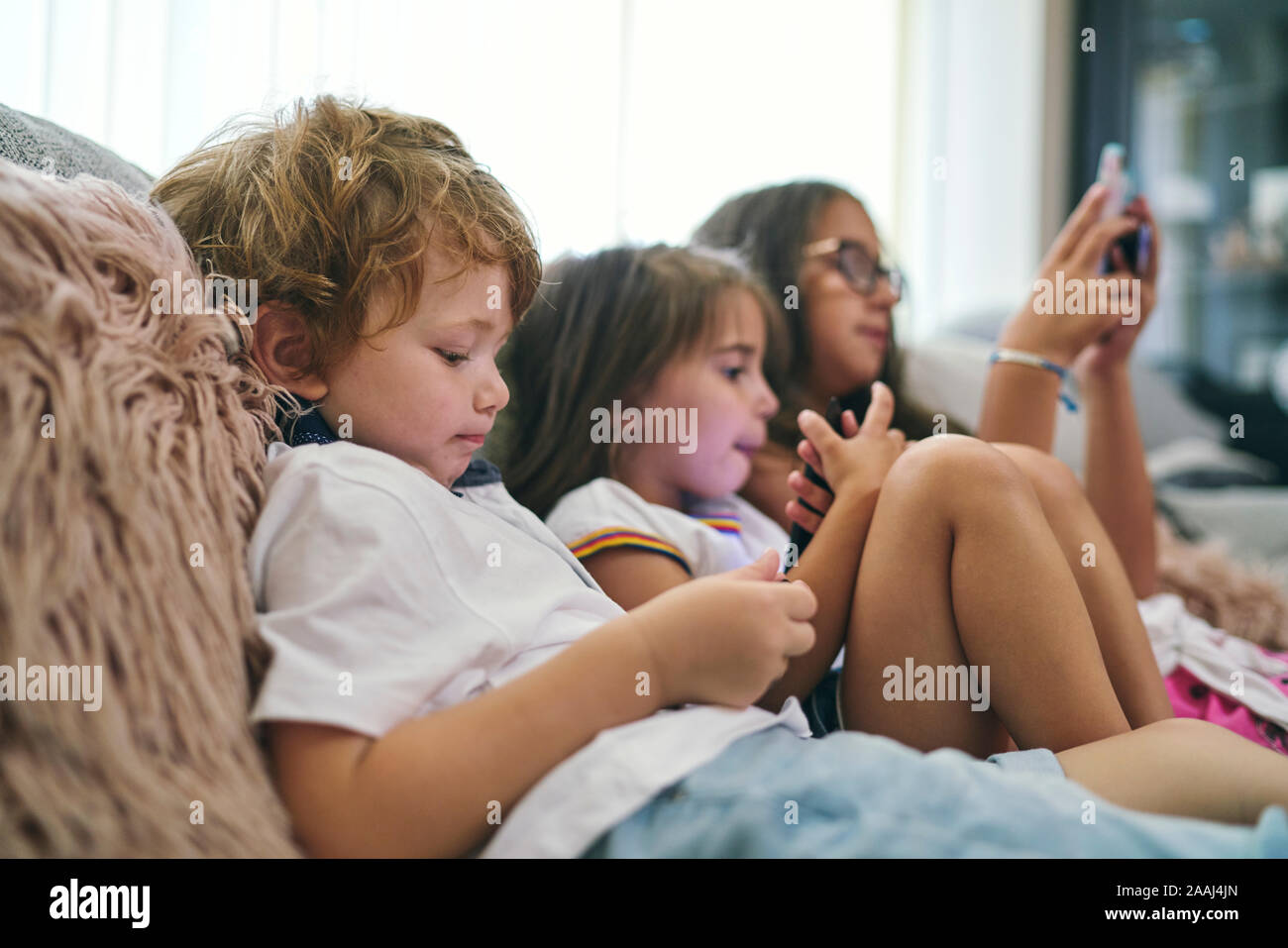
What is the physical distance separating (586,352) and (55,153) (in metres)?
0.48

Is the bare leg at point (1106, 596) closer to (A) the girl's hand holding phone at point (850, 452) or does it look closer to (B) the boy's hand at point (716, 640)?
(A) the girl's hand holding phone at point (850, 452)

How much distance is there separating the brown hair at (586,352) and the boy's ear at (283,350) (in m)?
0.32

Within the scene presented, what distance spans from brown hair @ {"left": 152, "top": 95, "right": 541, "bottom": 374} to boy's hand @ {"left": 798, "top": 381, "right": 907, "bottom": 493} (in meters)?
0.29

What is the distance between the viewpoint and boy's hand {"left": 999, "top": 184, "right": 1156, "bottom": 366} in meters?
1.10

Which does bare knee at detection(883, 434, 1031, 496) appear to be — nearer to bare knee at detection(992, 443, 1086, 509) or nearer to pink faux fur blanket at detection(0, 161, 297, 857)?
bare knee at detection(992, 443, 1086, 509)

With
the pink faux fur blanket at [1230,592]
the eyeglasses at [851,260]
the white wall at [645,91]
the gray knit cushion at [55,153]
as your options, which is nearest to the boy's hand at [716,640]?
the white wall at [645,91]

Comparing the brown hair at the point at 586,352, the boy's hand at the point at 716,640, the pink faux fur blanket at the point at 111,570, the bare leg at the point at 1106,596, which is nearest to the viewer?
the pink faux fur blanket at the point at 111,570

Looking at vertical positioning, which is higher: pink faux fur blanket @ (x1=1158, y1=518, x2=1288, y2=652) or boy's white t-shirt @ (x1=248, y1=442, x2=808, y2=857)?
boy's white t-shirt @ (x1=248, y1=442, x2=808, y2=857)

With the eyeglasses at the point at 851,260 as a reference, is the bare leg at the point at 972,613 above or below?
below

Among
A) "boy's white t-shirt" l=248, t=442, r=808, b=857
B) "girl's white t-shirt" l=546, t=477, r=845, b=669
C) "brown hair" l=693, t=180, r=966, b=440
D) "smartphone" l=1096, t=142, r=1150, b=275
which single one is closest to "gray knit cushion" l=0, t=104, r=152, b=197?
"boy's white t-shirt" l=248, t=442, r=808, b=857

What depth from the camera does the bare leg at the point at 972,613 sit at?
666 mm

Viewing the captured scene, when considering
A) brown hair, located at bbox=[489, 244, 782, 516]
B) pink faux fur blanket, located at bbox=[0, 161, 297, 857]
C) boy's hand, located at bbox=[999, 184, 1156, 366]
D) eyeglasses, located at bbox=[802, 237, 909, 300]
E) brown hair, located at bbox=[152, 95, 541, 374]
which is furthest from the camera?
eyeglasses, located at bbox=[802, 237, 909, 300]

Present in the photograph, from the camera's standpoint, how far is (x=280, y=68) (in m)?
1.25
